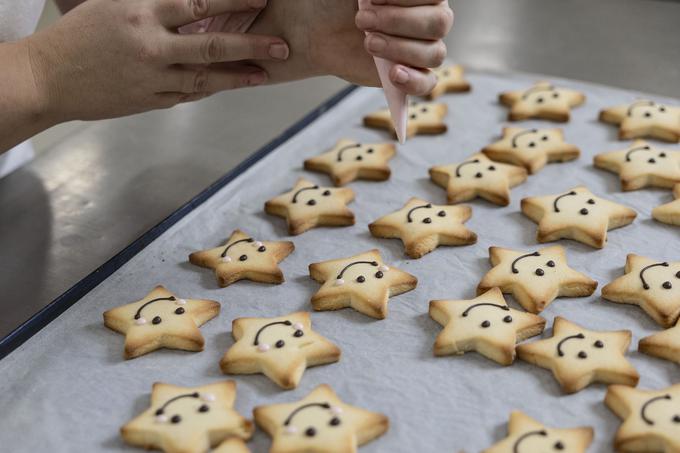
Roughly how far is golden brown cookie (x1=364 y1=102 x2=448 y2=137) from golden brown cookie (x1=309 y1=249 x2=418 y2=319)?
1.66 feet

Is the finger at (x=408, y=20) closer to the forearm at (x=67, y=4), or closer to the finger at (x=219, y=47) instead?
the finger at (x=219, y=47)

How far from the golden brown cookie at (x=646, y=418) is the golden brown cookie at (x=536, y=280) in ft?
0.75

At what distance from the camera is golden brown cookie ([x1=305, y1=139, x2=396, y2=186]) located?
65.9 inches

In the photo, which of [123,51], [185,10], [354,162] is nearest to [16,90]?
[123,51]

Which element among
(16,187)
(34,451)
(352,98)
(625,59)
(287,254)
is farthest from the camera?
(625,59)

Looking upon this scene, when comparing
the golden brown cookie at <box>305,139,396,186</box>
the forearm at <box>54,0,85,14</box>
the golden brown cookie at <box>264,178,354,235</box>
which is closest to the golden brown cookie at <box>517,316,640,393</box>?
the golden brown cookie at <box>264,178,354,235</box>

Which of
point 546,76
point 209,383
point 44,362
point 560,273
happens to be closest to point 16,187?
point 44,362

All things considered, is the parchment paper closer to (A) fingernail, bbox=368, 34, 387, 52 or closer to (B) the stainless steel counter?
(B) the stainless steel counter

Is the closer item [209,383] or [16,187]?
[209,383]

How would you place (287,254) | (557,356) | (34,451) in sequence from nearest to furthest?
(34,451) < (557,356) < (287,254)

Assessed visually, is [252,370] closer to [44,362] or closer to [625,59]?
[44,362]

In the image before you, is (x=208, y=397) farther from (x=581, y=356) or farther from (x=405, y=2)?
(x=405, y=2)

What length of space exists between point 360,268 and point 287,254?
15cm

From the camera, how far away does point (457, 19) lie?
2.41 m
